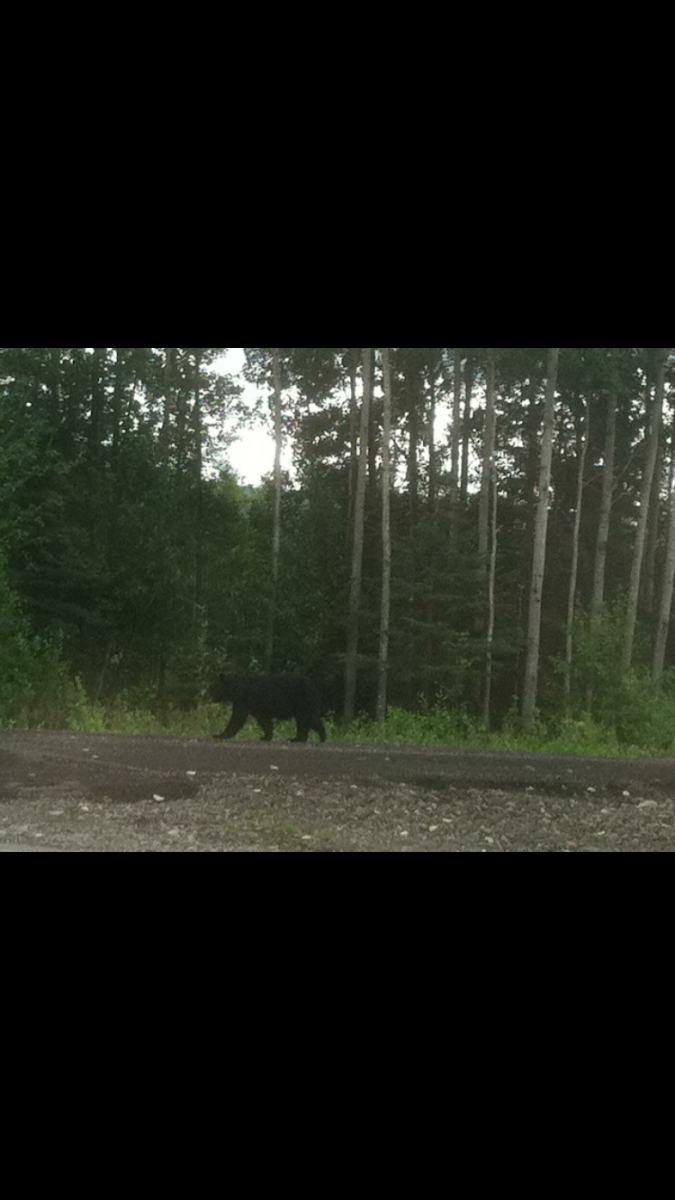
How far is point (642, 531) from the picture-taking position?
6.89 meters

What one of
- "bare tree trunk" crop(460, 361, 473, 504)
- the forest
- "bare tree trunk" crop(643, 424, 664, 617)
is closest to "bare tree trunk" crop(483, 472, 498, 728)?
the forest

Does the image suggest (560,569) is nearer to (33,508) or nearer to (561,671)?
(561,671)

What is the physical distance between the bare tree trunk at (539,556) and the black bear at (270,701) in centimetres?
126

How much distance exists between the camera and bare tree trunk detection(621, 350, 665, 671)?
6867 mm

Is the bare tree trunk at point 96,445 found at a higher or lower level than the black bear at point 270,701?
higher

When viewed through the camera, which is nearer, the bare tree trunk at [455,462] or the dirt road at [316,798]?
the dirt road at [316,798]

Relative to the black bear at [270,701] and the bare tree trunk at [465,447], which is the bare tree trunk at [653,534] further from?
the black bear at [270,701]

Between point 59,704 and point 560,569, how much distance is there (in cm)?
318

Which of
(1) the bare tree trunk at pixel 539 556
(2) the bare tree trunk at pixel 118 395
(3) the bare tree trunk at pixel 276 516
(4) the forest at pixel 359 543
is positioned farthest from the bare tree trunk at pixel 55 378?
(1) the bare tree trunk at pixel 539 556

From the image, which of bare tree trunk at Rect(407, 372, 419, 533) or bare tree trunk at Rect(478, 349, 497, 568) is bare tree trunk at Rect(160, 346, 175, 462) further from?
bare tree trunk at Rect(478, 349, 497, 568)

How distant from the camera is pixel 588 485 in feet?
22.7

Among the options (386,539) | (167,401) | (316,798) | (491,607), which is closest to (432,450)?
(386,539)

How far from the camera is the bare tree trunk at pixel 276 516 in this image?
6.88m
